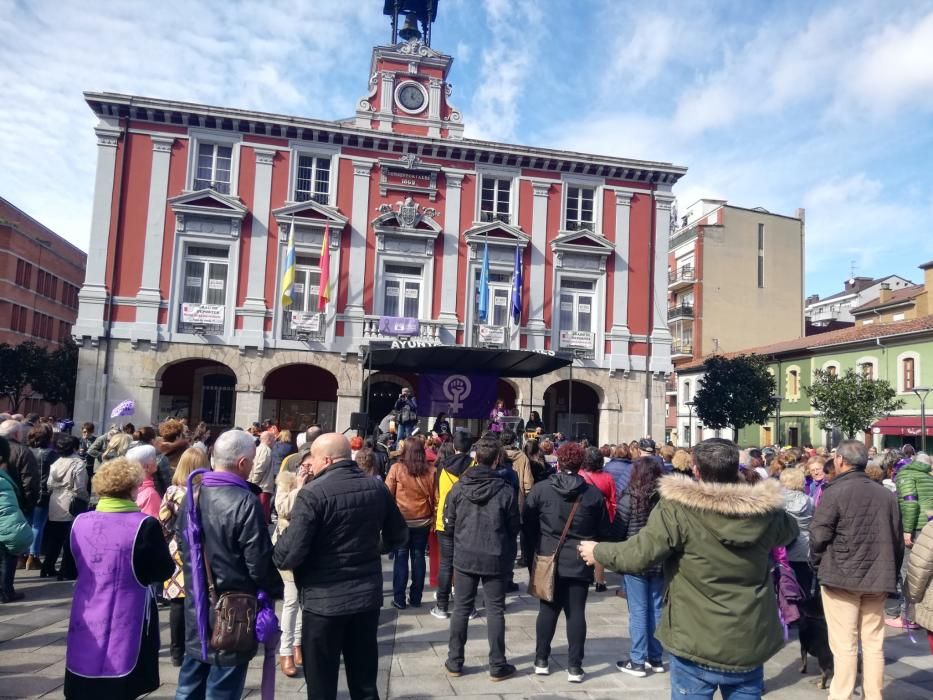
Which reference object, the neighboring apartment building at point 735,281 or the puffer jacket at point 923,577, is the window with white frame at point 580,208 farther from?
the puffer jacket at point 923,577

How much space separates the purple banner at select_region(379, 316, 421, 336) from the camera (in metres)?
21.9

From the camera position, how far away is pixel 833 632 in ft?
16.0

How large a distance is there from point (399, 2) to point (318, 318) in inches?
473

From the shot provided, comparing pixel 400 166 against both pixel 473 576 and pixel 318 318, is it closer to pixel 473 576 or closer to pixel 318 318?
pixel 318 318

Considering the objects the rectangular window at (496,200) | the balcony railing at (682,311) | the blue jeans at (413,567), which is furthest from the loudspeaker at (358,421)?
the balcony railing at (682,311)

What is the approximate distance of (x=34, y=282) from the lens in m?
41.6

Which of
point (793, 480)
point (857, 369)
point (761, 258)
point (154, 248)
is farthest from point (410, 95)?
point (761, 258)

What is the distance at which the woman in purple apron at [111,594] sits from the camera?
3.51 meters

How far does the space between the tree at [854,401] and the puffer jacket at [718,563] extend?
88.3ft

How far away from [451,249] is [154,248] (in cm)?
920

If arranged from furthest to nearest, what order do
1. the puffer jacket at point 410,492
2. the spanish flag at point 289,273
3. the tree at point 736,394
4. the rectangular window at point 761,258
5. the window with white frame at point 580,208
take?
the rectangular window at point 761,258
the tree at point 736,394
the window with white frame at point 580,208
the spanish flag at point 289,273
the puffer jacket at point 410,492

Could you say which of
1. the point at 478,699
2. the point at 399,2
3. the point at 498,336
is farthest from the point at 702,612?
the point at 399,2

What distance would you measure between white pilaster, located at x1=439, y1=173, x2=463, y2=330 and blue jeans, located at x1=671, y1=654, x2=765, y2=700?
1929cm

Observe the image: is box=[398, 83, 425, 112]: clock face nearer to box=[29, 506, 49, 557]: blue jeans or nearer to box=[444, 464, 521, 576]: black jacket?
box=[29, 506, 49, 557]: blue jeans
